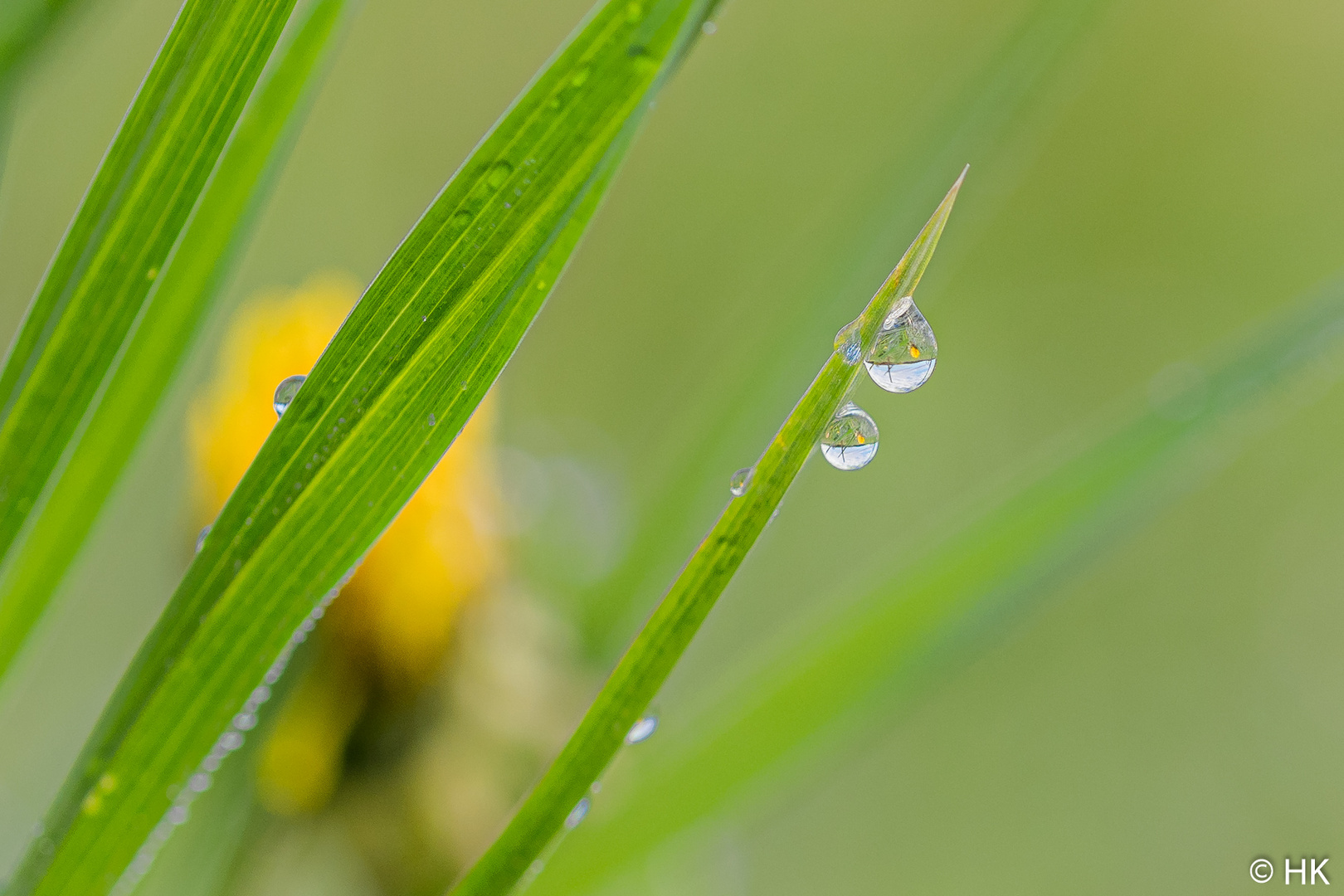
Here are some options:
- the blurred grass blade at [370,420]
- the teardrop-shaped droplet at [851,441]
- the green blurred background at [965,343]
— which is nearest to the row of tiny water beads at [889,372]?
the teardrop-shaped droplet at [851,441]

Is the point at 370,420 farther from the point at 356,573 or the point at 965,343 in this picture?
the point at 965,343

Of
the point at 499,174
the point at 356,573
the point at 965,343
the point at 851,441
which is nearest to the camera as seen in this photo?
the point at 499,174

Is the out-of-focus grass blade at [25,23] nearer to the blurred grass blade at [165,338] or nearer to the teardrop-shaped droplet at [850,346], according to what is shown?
the blurred grass blade at [165,338]

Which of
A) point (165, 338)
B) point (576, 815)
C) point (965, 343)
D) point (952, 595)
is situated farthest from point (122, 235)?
point (965, 343)

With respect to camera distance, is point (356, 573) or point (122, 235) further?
point (356, 573)

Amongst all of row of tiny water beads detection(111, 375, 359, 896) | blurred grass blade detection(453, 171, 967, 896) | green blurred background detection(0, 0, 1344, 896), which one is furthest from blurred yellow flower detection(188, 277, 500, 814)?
green blurred background detection(0, 0, 1344, 896)

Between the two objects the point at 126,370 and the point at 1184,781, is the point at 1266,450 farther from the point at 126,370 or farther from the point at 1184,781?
the point at 126,370
